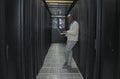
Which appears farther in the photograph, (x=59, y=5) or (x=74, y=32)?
(x=59, y=5)

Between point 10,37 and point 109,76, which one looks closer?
point 10,37

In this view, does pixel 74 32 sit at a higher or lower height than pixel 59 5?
lower

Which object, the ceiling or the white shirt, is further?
the ceiling

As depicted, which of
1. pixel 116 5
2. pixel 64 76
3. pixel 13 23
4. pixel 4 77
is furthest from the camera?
pixel 64 76

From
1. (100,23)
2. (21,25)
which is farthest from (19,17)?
(100,23)

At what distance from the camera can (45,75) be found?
8336 mm

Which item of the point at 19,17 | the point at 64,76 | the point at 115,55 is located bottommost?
the point at 64,76

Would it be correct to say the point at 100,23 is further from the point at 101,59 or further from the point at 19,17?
the point at 19,17

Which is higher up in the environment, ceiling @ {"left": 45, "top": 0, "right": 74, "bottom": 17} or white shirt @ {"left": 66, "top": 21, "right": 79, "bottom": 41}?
ceiling @ {"left": 45, "top": 0, "right": 74, "bottom": 17}

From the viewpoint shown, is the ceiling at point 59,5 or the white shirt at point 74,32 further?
the ceiling at point 59,5

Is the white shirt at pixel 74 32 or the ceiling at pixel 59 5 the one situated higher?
the ceiling at pixel 59 5

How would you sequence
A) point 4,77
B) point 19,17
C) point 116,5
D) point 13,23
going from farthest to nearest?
point 19,17
point 13,23
point 116,5
point 4,77

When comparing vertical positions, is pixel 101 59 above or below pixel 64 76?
above

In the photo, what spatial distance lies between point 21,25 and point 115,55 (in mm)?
1636
